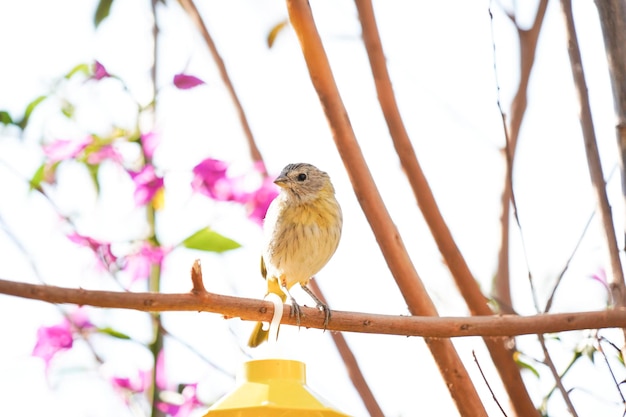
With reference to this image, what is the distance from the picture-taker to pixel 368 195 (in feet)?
7.48

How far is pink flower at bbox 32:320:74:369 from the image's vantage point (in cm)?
243

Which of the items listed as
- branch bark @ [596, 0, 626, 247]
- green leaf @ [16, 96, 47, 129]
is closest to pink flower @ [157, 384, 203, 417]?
green leaf @ [16, 96, 47, 129]

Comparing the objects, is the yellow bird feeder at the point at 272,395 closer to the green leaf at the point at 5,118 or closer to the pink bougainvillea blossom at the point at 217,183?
the pink bougainvillea blossom at the point at 217,183

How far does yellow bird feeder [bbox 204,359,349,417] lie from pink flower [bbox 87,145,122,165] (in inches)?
38.7

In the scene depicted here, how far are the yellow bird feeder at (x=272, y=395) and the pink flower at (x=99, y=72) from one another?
1208 millimetres

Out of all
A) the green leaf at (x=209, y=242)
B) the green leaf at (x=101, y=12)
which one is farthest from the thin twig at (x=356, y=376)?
the green leaf at (x=101, y=12)

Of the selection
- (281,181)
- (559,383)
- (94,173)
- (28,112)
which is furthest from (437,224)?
(28,112)

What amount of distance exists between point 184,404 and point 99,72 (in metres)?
0.93

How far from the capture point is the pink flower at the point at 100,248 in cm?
232

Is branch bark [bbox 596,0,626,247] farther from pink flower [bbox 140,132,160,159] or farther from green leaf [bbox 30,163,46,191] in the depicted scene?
green leaf [bbox 30,163,46,191]

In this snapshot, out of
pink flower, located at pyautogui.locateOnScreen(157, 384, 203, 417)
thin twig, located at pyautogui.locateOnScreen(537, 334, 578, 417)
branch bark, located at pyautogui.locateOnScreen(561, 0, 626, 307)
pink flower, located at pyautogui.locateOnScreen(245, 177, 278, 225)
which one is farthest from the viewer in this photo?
pink flower, located at pyautogui.locateOnScreen(245, 177, 278, 225)

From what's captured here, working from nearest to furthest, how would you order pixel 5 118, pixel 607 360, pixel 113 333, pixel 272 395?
pixel 272 395, pixel 607 360, pixel 113 333, pixel 5 118

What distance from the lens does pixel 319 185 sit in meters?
3.12

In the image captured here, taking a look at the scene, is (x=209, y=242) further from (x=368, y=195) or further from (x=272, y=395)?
(x=272, y=395)
